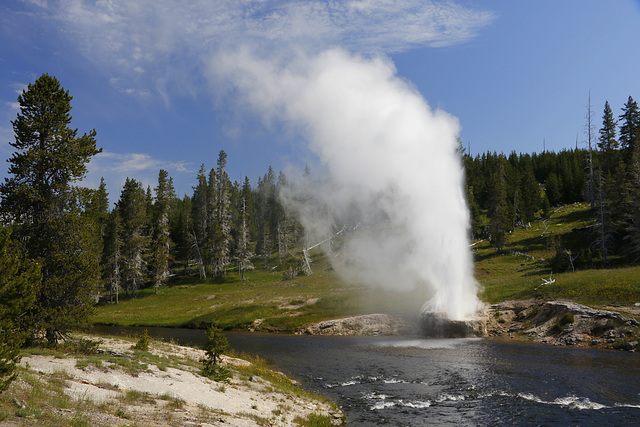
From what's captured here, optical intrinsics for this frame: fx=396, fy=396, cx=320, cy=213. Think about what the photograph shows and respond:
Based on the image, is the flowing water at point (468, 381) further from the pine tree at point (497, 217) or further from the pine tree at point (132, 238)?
the pine tree at point (132, 238)

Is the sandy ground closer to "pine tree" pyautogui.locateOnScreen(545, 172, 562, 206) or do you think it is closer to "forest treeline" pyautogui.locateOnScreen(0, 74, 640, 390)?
"forest treeline" pyautogui.locateOnScreen(0, 74, 640, 390)

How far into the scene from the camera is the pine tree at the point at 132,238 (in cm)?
8375

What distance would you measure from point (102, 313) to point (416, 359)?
62.0 m

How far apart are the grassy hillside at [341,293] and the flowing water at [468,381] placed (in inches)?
575

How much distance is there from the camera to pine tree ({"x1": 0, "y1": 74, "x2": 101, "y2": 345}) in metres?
23.1

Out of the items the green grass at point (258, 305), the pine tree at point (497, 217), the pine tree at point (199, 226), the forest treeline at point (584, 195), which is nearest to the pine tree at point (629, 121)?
the forest treeline at point (584, 195)

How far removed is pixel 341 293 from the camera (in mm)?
65562

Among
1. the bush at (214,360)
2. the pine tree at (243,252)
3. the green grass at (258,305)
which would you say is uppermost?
the pine tree at (243,252)

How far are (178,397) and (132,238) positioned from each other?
7622cm

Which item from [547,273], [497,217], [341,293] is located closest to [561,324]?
[547,273]

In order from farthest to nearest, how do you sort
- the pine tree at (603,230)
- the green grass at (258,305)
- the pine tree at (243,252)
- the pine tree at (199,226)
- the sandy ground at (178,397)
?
the pine tree at (199,226), the pine tree at (243,252), the pine tree at (603,230), the green grass at (258,305), the sandy ground at (178,397)

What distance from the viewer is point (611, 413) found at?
18203 millimetres

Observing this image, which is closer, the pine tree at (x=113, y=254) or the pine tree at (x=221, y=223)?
the pine tree at (x=113, y=254)

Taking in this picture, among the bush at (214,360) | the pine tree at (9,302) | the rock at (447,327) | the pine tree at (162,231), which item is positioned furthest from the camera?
the pine tree at (162,231)
